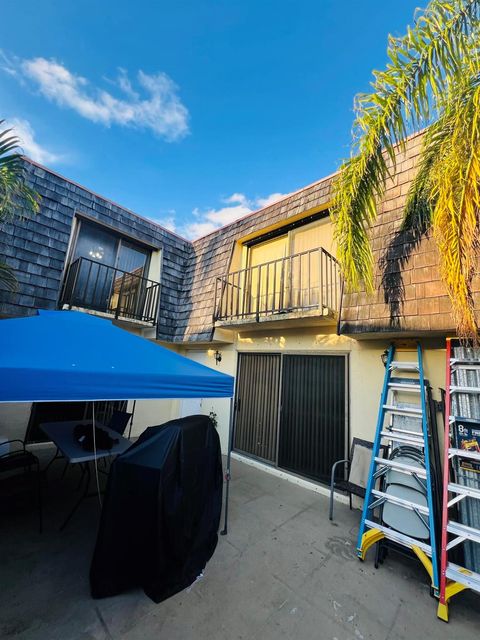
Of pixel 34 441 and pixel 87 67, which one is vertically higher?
pixel 87 67

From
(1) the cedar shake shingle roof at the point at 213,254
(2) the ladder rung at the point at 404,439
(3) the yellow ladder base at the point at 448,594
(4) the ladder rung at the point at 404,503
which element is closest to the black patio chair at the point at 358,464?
(2) the ladder rung at the point at 404,439

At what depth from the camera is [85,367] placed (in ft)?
6.42

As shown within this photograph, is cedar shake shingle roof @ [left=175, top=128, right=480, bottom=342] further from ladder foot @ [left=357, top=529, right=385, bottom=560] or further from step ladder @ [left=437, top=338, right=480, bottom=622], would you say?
ladder foot @ [left=357, top=529, right=385, bottom=560]

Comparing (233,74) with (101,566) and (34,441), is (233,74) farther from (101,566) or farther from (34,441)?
(34,441)

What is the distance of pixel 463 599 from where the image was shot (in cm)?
219

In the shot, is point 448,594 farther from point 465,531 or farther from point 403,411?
point 403,411

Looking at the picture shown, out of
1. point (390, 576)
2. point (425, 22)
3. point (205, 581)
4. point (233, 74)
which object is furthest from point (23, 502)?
point (233, 74)

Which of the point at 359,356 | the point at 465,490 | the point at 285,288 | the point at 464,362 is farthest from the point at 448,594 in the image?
the point at 285,288

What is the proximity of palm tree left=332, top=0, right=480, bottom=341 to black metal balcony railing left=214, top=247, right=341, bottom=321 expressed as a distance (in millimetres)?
1575

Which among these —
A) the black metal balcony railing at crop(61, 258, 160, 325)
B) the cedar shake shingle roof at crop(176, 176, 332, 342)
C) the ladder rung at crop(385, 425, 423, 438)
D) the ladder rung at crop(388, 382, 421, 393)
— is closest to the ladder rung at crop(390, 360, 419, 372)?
the ladder rung at crop(388, 382, 421, 393)

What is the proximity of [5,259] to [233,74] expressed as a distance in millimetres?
5965

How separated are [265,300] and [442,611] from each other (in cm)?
452

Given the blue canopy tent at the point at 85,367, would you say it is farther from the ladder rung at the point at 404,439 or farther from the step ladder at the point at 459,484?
the step ladder at the point at 459,484

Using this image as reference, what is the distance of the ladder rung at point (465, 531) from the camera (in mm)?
2051
